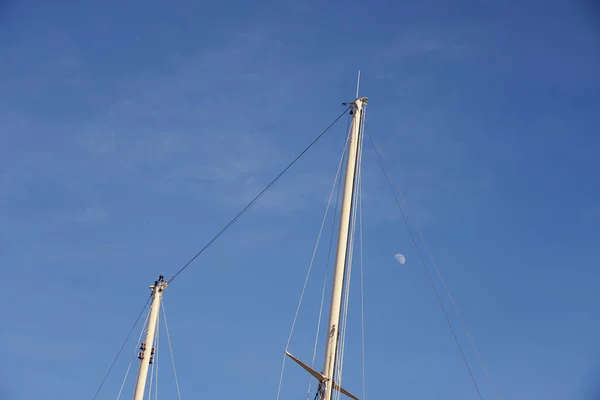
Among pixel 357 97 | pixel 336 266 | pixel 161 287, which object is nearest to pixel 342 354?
pixel 336 266

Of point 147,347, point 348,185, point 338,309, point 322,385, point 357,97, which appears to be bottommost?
point 322,385

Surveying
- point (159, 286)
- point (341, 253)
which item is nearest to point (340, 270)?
point (341, 253)

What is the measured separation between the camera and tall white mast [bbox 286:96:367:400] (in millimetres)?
36312

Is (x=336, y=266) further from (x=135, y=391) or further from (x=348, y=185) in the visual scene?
(x=135, y=391)

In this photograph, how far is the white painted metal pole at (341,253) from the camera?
36469 millimetres

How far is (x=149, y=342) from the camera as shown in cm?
4947

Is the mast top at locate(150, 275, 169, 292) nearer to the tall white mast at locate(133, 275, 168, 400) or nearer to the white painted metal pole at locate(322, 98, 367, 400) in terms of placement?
the tall white mast at locate(133, 275, 168, 400)

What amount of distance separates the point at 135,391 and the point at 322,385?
51.4ft

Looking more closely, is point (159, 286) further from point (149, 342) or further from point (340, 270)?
point (340, 270)

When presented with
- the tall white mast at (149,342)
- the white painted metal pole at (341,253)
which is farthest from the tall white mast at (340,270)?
the tall white mast at (149,342)

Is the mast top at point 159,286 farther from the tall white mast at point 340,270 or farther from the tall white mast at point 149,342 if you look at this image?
the tall white mast at point 340,270

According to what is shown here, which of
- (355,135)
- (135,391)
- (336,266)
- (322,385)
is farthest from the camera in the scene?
(135,391)

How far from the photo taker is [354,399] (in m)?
37.5

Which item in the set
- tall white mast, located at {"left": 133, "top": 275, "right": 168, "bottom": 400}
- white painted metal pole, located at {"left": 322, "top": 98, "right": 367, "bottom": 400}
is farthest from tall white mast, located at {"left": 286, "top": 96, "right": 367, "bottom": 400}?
tall white mast, located at {"left": 133, "top": 275, "right": 168, "bottom": 400}
